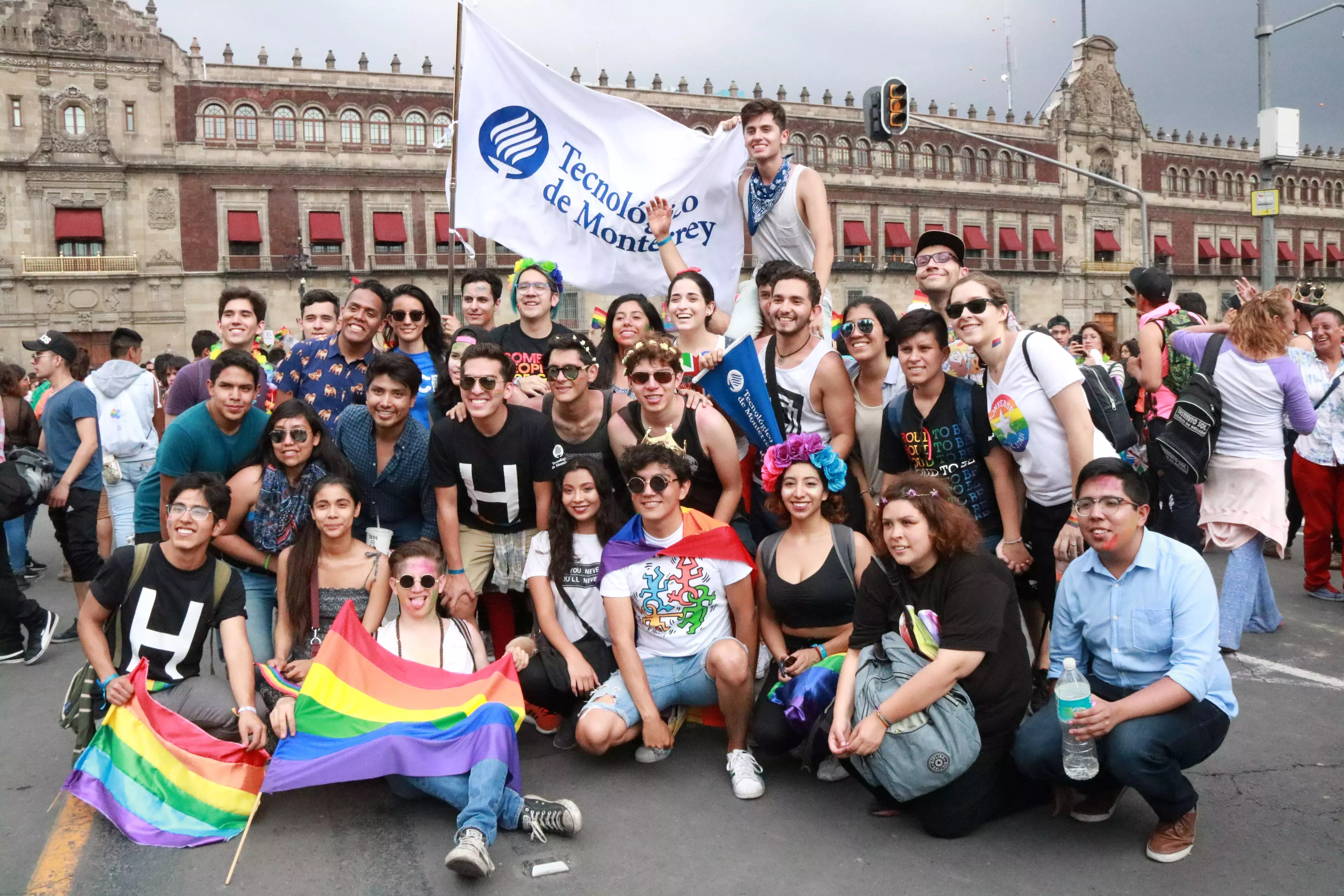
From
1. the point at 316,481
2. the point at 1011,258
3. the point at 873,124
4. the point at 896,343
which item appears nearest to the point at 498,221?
the point at 316,481

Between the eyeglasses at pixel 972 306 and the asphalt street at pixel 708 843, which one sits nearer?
the asphalt street at pixel 708 843

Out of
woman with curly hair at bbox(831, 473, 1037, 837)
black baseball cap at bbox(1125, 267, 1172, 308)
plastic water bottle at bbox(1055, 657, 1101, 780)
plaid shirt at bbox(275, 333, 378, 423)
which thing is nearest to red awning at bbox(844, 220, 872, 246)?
black baseball cap at bbox(1125, 267, 1172, 308)

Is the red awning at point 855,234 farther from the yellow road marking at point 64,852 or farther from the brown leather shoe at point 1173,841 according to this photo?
the yellow road marking at point 64,852

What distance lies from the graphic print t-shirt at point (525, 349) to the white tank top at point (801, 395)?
4.93ft

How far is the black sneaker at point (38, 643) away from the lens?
6172 millimetres

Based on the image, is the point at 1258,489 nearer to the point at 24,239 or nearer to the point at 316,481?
the point at 316,481

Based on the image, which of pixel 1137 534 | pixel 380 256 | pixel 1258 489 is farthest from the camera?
pixel 380 256

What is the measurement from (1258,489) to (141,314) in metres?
36.0

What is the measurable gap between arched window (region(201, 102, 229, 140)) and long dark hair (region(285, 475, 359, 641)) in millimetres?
35655

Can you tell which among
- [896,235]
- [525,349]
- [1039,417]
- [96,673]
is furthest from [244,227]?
[1039,417]

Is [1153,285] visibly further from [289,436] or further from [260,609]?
[260,609]

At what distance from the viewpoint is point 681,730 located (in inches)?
190

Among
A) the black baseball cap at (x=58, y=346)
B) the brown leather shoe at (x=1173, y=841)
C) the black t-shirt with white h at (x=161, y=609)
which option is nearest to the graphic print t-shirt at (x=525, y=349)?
the black t-shirt with white h at (x=161, y=609)

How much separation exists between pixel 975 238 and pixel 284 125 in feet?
101
